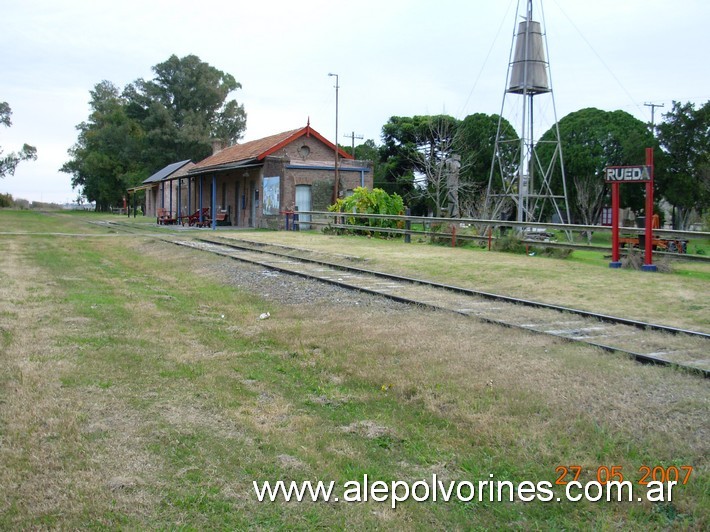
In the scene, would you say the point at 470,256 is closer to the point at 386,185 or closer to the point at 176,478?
the point at 176,478

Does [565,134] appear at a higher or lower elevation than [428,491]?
higher

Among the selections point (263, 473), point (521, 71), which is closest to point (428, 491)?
point (263, 473)

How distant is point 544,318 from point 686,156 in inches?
1041

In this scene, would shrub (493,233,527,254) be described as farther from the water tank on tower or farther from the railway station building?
the railway station building

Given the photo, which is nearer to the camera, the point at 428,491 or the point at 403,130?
the point at 428,491

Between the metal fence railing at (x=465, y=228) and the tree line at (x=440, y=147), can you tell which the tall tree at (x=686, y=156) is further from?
the metal fence railing at (x=465, y=228)

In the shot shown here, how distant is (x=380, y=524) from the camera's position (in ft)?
10.9

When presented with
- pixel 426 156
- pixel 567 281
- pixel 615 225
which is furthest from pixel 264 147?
pixel 567 281

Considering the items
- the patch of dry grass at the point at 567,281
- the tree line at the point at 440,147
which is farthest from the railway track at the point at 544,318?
the tree line at the point at 440,147

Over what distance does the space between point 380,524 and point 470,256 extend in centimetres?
1406

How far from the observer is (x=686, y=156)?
3105 centimetres

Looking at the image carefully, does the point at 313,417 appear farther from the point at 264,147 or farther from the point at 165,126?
the point at 165,126

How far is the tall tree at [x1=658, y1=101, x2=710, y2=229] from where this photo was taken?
30078 mm
